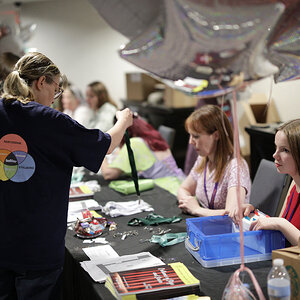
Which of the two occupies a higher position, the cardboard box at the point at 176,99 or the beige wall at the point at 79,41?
the beige wall at the point at 79,41

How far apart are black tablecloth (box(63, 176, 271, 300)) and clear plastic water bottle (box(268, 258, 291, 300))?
0.52 feet

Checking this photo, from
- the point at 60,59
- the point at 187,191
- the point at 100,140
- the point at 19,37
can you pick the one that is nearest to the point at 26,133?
the point at 100,140

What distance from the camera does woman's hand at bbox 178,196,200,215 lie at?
2445 millimetres

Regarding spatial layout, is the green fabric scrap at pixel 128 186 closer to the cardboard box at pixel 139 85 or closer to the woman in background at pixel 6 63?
the woman in background at pixel 6 63

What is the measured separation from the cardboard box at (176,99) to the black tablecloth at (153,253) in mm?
3220

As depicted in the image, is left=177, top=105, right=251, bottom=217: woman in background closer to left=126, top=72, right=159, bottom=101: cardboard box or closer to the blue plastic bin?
the blue plastic bin

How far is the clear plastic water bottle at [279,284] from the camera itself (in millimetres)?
1292

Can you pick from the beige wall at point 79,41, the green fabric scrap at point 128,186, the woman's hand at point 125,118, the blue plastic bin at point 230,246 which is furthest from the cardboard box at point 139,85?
the blue plastic bin at point 230,246

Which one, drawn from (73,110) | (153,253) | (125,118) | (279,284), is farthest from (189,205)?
(73,110)

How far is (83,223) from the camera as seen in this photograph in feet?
7.41

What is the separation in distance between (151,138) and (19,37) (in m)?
1.44

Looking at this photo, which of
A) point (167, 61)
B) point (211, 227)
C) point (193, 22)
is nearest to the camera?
point (193, 22)

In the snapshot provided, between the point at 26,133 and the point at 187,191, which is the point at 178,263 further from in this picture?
the point at 187,191

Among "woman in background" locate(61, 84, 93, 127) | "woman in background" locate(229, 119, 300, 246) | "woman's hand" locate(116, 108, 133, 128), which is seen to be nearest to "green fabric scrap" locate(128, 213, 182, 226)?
"woman in background" locate(229, 119, 300, 246)
